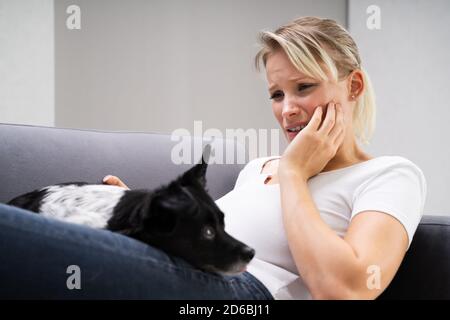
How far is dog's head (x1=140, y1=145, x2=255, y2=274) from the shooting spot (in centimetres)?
80

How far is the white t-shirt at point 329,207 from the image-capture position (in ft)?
3.07

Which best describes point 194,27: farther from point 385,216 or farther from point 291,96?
point 385,216

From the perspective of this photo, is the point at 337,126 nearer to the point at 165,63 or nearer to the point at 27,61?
the point at 165,63

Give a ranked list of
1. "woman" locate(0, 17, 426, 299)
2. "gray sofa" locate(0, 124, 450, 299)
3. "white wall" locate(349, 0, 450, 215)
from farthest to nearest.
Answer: "white wall" locate(349, 0, 450, 215), "gray sofa" locate(0, 124, 450, 299), "woman" locate(0, 17, 426, 299)

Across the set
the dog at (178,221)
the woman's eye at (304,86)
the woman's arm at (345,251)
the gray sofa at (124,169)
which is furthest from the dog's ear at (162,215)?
the gray sofa at (124,169)

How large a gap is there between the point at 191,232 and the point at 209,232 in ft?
0.14

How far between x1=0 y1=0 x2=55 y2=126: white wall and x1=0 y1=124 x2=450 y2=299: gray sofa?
116cm

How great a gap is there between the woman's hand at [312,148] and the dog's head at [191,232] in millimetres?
265

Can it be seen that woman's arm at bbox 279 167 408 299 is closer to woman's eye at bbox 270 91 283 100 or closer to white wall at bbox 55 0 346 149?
woman's eye at bbox 270 91 283 100

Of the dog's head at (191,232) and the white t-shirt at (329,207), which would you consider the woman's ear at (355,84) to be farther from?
the dog's head at (191,232)

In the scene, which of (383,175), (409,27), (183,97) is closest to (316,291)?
(383,175)

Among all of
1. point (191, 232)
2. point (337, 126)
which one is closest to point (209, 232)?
point (191, 232)

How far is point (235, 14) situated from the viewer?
285 cm

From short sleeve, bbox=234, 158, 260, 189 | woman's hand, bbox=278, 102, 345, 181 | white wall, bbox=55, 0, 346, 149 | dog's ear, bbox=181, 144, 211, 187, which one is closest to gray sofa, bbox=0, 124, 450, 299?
short sleeve, bbox=234, 158, 260, 189
